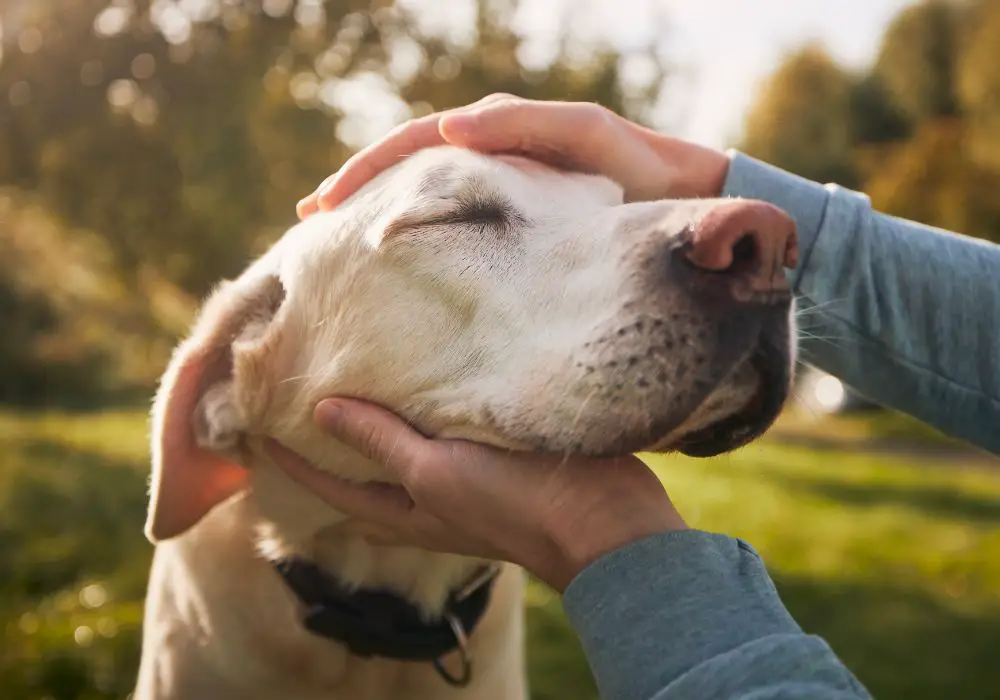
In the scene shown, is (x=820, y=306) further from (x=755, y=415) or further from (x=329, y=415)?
(x=329, y=415)

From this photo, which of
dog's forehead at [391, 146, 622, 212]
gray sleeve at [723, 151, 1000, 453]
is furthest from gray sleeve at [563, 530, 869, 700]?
gray sleeve at [723, 151, 1000, 453]

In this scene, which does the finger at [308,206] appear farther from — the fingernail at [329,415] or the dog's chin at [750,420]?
the dog's chin at [750,420]

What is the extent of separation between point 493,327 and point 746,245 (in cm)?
58

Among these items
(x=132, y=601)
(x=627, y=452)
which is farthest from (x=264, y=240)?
(x=627, y=452)

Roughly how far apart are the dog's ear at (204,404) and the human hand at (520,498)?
1.44 feet

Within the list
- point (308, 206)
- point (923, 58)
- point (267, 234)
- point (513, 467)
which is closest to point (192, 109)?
point (267, 234)

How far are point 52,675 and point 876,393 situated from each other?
3.80 m

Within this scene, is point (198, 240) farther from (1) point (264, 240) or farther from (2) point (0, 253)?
(2) point (0, 253)

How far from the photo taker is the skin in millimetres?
1659

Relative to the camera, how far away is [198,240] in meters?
7.17

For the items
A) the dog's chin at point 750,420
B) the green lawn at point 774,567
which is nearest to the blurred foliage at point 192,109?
the green lawn at point 774,567

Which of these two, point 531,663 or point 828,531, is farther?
point 828,531

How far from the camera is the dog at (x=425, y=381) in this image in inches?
63.6

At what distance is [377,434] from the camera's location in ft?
6.15
